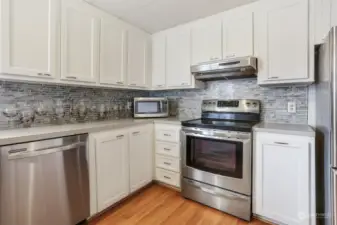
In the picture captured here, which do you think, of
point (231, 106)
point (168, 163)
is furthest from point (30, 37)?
point (231, 106)

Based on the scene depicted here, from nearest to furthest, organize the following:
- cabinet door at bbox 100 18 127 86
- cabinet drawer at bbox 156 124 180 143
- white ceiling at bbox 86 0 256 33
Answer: white ceiling at bbox 86 0 256 33 < cabinet door at bbox 100 18 127 86 < cabinet drawer at bbox 156 124 180 143

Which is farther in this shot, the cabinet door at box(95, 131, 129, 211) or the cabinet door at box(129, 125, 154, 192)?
the cabinet door at box(129, 125, 154, 192)

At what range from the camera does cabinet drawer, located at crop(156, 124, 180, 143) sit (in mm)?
2365

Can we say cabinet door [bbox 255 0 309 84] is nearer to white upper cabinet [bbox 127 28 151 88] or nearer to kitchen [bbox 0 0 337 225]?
kitchen [bbox 0 0 337 225]

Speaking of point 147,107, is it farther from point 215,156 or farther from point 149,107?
point 215,156

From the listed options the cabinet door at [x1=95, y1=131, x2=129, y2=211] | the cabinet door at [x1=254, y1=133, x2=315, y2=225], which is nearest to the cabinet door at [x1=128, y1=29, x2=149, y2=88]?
the cabinet door at [x1=95, y1=131, x2=129, y2=211]

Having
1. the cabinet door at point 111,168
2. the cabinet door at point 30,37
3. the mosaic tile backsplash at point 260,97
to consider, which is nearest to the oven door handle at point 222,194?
the cabinet door at point 111,168

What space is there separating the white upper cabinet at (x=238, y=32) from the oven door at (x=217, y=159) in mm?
986

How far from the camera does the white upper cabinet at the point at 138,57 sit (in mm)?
2596

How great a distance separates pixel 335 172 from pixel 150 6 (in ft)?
7.52

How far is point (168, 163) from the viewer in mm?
2459

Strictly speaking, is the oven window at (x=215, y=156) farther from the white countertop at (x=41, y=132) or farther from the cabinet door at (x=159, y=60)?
the cabinet door at (x=159, y=60)

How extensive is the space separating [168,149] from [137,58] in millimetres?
1396

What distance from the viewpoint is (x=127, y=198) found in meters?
2.22
